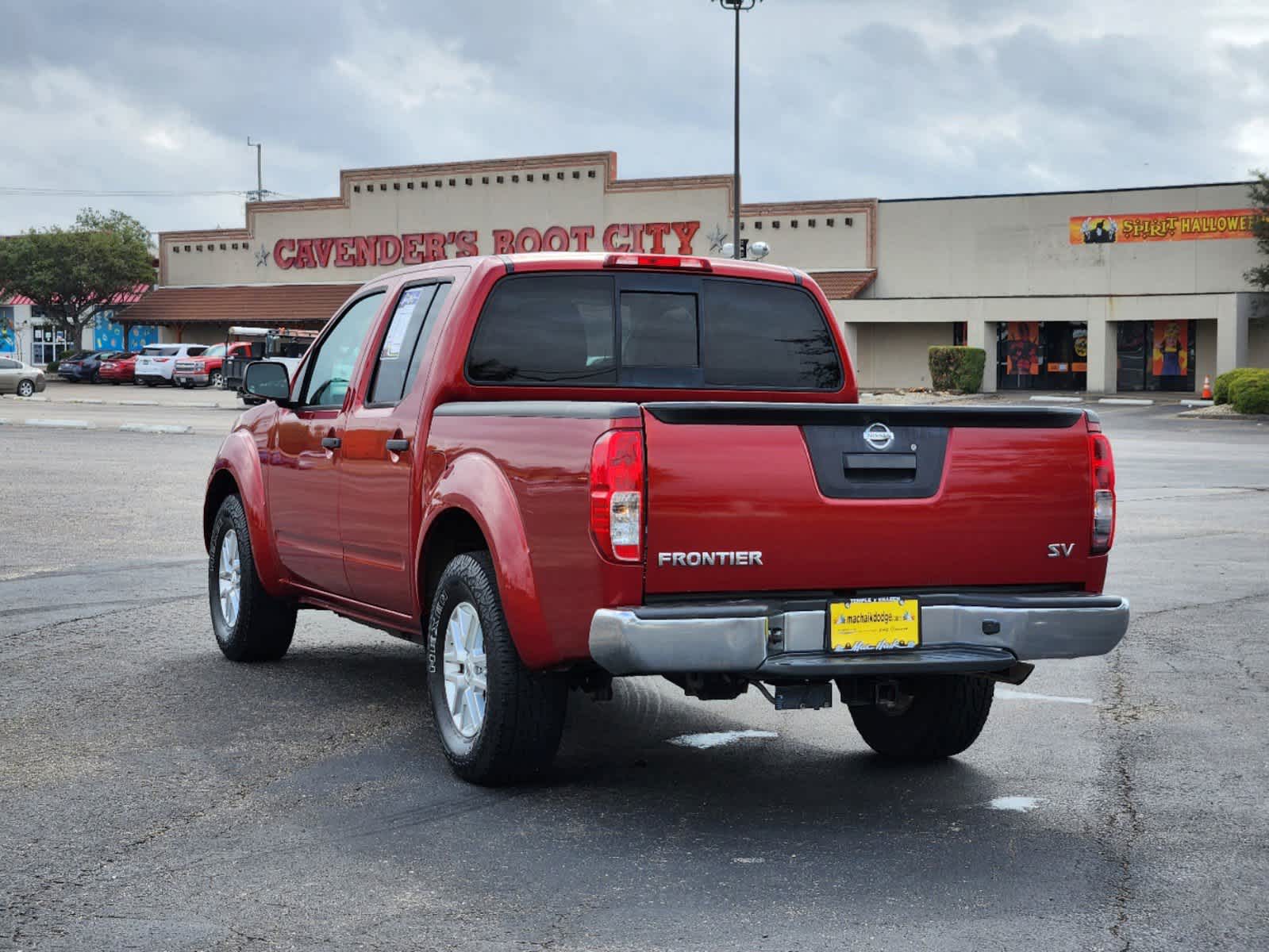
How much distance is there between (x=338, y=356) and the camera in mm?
8094

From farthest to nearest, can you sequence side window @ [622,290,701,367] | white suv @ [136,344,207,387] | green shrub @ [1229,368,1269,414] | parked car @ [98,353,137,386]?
parked car @ [98,353,137,386]
white suv @ [136,344,207,387]
green shrub @ [1229,368,1269,414]
side window @ [622,290,701,367]

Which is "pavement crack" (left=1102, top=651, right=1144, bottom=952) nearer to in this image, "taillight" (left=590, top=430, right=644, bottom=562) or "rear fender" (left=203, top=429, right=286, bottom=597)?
"taillight" (left=590, top=430, right=644, bottom=562)

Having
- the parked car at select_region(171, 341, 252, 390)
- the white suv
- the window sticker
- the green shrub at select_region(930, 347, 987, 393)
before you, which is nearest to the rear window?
the window sticker

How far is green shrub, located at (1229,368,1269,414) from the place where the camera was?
41.6 metres

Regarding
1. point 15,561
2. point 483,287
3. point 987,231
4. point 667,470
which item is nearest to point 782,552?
point 667,470

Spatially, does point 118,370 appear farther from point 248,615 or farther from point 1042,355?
point 248,615

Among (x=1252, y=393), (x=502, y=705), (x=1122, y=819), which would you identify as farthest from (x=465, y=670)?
(x=1252, y=393)

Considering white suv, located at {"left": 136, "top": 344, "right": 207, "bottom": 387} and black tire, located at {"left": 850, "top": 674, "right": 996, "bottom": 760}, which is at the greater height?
white suv, located at {"left": 136, "top": 344, "right": 207, "bottom": 387}

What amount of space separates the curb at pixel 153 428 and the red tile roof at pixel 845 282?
96.1 feet

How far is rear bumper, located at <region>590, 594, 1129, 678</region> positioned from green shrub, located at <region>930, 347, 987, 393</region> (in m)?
48.4

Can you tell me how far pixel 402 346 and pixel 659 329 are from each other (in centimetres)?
113

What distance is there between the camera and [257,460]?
8.62 meters

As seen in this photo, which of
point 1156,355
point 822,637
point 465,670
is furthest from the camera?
point 1156,355

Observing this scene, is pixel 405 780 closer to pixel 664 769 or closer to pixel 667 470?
pixel 664 769
